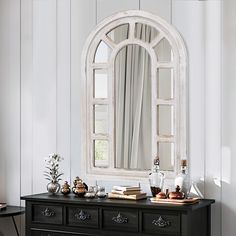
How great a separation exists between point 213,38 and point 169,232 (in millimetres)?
1427

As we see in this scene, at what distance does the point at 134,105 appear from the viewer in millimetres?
4746

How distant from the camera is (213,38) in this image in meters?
4.48

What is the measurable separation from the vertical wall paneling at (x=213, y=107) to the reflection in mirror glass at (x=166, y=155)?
10.5 inches

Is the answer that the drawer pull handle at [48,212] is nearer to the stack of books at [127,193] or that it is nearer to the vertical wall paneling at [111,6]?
the stack of books at [127,193]

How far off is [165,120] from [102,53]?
75cm

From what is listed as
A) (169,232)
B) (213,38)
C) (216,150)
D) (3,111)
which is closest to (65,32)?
(3,111)

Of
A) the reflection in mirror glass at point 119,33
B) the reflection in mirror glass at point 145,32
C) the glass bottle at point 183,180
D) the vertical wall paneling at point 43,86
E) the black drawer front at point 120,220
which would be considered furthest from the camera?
the vertical wall paneling at point 43,86

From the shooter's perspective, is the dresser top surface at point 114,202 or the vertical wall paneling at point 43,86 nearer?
the dresser top surface at point 114,202

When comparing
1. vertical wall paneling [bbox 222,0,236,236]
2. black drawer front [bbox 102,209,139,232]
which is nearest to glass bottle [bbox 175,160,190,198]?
vertical wall paneling [bbox 222,0,236,236]

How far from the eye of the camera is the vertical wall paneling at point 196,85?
452 cm

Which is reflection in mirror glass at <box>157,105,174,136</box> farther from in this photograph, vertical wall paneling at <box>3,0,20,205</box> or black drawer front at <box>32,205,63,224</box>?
vertical wall paneling at <box>3,0,20,205</box>

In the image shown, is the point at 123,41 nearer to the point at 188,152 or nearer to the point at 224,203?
the point at 188,152

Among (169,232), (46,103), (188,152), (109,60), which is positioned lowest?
(169,232)

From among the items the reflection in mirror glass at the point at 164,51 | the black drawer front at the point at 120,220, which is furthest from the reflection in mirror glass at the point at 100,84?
the black drawer front at the point at 120,220
